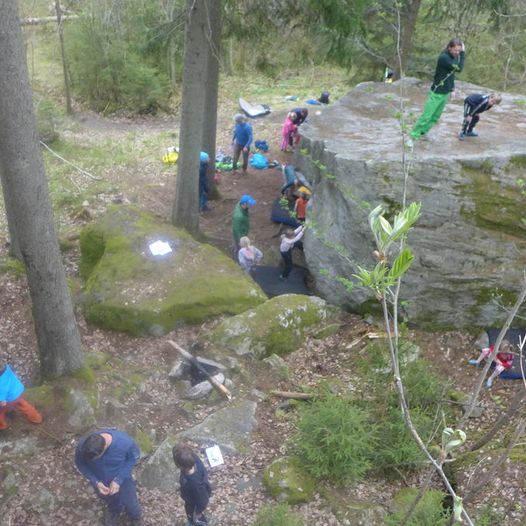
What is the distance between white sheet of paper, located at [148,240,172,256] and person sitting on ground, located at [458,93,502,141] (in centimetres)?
528

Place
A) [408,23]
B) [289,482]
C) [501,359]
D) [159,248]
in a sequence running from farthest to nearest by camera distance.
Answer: [408,23] < [159,248] < [501,359] < [289,482]

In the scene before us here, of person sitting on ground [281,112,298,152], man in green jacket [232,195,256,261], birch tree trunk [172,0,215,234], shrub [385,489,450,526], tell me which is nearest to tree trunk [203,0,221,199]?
birch tree trunk [172,0,215,234]

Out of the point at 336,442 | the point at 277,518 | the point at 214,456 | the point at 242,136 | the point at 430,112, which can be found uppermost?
the point at 430,112

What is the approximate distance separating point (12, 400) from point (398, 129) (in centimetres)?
770

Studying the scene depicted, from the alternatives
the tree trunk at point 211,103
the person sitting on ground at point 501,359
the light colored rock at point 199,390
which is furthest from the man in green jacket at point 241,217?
Answer: the person sitting on ground at point 501,359

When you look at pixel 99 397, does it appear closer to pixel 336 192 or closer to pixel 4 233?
pixel 336 192

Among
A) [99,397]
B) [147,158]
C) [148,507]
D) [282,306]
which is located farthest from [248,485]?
[147,158]

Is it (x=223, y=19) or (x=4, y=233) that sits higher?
(x=223, y=19)

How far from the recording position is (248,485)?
5.88m

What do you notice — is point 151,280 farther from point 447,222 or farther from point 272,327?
point 447,222

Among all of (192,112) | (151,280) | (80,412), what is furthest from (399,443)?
(192,112)

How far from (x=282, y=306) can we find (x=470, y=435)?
3051 mm

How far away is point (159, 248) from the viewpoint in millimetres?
9062

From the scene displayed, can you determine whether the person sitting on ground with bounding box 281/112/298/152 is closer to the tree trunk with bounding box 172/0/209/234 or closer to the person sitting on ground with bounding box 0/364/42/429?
the tree trunk with bounding box 172/0/209/234
